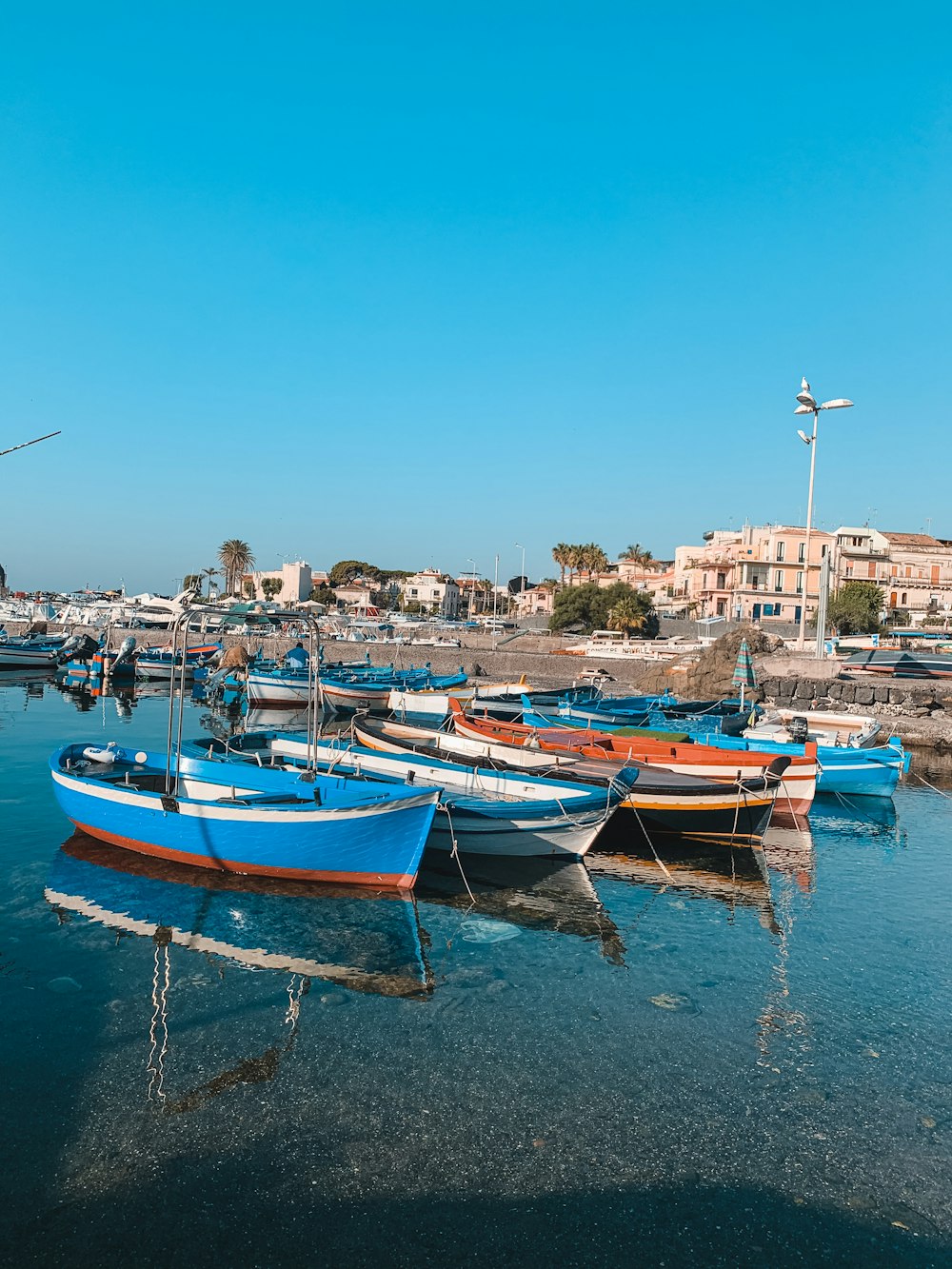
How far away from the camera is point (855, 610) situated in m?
77.5

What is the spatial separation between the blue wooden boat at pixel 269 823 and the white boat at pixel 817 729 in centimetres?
1403

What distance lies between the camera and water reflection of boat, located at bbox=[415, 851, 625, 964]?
41.8 feet

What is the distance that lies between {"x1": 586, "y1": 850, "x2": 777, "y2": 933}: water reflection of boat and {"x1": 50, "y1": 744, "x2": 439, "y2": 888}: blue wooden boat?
182 inches

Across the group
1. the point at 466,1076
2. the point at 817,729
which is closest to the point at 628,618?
the point at 817,729

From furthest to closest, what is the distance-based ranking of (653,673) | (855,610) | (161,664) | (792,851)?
1. (855,610)
2. (161,664)
3. (653,673)
4. (792,851)

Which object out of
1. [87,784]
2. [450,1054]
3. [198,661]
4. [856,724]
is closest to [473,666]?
[198,661]

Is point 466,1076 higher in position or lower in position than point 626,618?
lower

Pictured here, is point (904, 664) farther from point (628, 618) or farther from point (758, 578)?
point (758, 578)

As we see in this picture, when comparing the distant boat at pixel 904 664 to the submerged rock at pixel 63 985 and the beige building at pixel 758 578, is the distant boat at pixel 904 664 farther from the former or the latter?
the submerged rock at pixel 63 985

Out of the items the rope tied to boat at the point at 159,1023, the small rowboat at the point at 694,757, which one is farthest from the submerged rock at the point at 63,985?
the small rowboat at the point at 694,757

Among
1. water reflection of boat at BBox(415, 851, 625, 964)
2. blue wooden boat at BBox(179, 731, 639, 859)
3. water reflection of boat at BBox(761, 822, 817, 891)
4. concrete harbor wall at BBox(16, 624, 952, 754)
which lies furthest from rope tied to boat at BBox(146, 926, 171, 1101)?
concrete harbor wall at BBox(16, 624, 952, 754)

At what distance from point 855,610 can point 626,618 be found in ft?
71.3

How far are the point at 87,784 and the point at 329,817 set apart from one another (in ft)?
17.5

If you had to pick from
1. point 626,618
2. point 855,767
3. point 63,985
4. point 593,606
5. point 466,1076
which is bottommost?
point 63,985
